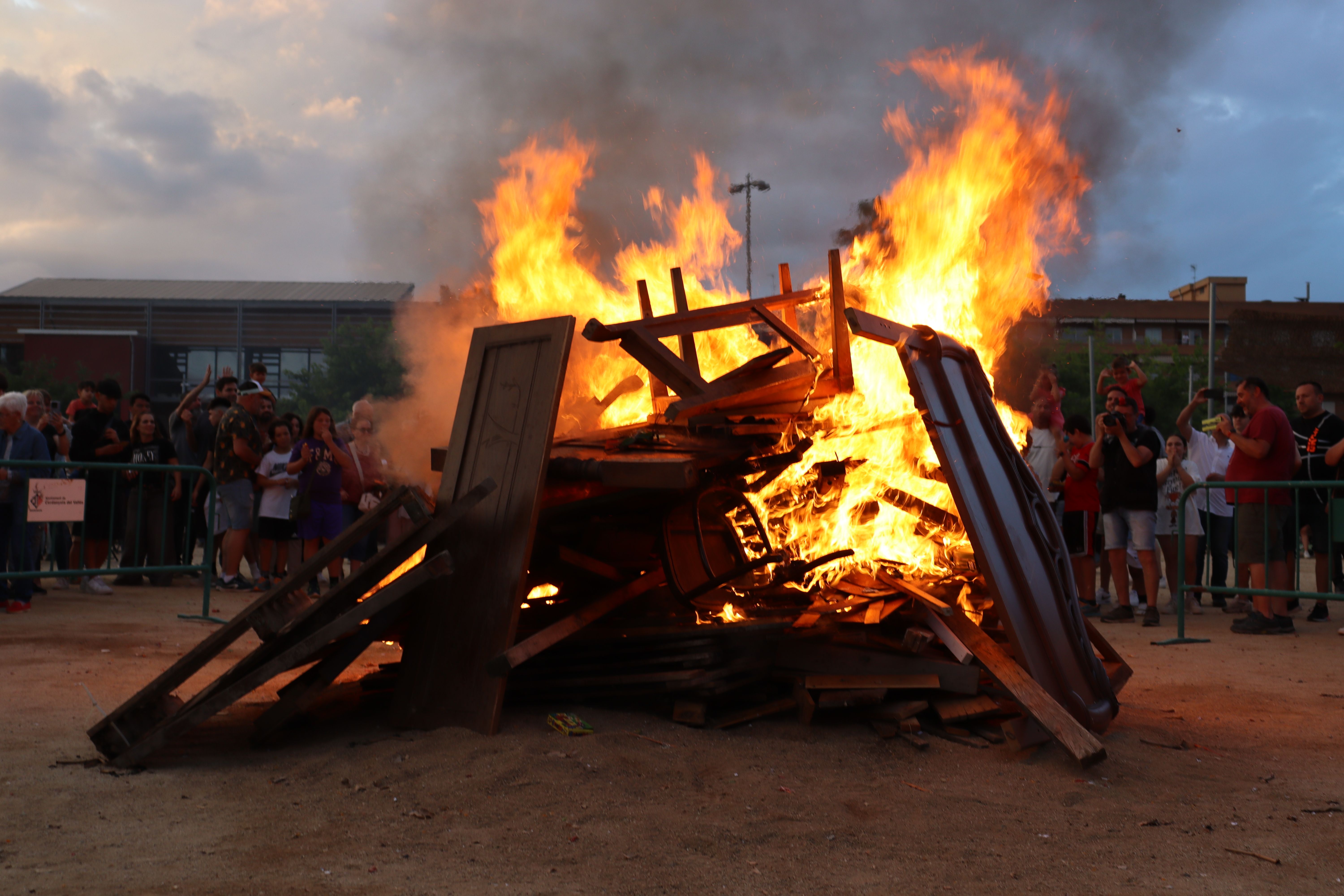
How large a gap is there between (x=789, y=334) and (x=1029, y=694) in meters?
2.74

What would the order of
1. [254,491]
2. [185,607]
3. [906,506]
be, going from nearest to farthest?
[906,506]
[185,607]
[254,491]

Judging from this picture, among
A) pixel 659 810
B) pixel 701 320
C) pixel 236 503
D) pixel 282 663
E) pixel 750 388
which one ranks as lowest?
pixel 659 810

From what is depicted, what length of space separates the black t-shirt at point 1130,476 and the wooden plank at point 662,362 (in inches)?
211

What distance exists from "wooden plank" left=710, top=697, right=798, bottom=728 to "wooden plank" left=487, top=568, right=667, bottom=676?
0.84 m

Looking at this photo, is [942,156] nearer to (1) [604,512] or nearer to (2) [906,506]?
(2) [906,506]

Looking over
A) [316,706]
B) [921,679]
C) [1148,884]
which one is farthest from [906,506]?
[316,706]

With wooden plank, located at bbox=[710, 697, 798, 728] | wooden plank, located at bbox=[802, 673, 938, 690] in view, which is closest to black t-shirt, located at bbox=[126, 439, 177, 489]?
wooden plank, located at bbox=[710, 697, 798, 728]

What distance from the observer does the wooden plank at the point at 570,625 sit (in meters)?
4.80

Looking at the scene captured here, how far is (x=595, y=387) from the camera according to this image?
8.55m

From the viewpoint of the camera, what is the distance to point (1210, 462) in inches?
436

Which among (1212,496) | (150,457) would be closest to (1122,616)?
(1212,496)

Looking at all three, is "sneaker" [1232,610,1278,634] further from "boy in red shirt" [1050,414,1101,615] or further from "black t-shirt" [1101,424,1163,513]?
"boy in red shirt" [1050,414,1101,615]

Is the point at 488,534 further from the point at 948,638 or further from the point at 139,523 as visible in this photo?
the point at 139,523

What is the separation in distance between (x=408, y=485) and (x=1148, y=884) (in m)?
3.80
